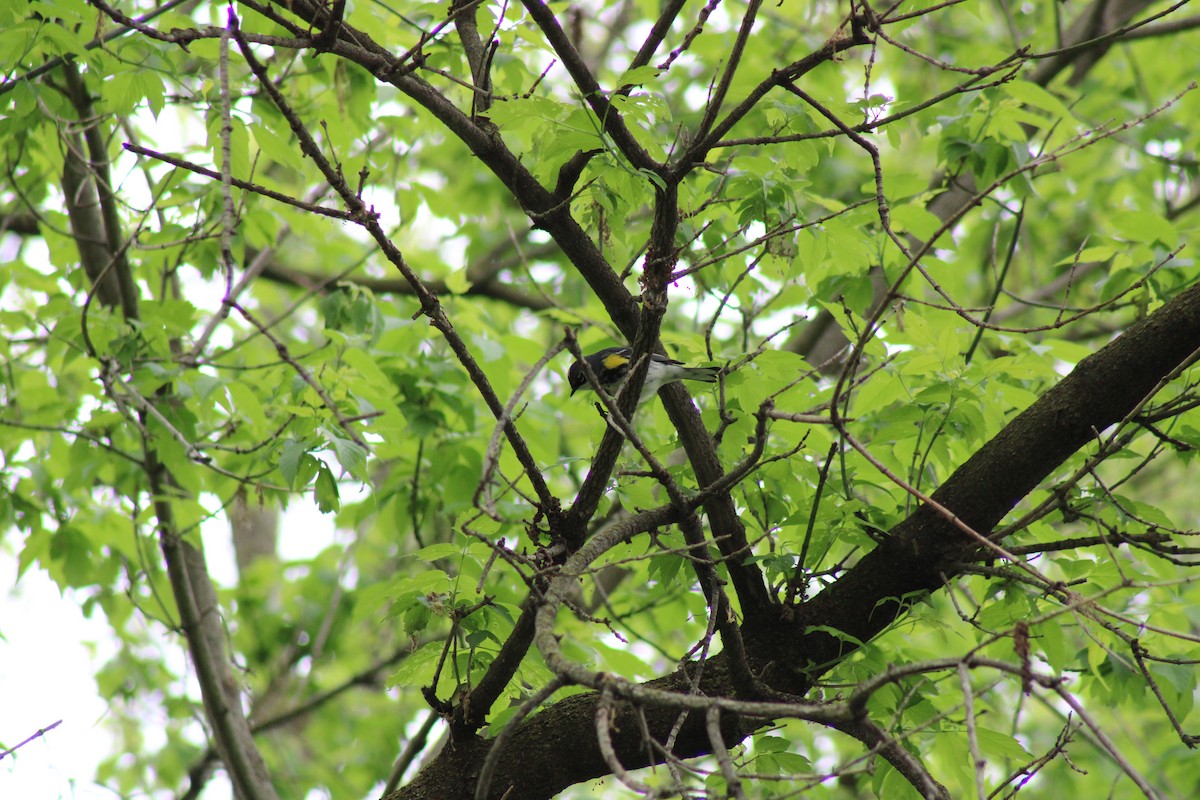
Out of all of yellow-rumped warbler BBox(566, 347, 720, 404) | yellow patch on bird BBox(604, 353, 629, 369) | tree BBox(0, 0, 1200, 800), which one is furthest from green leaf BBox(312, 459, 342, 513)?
yellow patch on bird BBox(604, 353, 629, 369)

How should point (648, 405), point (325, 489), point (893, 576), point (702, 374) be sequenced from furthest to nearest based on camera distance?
point (648, 405), point (702, 374), point (325, 489), point (893, 576)

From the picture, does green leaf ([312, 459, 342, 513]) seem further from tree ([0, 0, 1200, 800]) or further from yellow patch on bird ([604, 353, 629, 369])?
yellow patch on bird ([604, 353, 629, 369])

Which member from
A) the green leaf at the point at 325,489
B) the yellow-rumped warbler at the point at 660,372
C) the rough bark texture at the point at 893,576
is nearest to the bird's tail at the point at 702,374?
the yellow-rumped warbler at the point at 660,372

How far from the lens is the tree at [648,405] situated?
7.70 ft

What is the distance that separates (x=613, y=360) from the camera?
4.46 metres

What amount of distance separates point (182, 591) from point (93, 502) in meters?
0.79

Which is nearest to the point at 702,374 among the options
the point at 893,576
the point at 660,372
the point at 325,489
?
the point at 660,372

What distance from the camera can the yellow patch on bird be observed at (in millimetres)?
4242

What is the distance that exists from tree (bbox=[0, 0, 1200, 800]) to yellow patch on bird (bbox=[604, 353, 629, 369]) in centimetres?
12

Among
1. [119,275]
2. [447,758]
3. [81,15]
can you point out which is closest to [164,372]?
[119,275]

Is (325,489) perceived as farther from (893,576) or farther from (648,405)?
(648,405)

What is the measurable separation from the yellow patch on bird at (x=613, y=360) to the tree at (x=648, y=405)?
116 millimetres

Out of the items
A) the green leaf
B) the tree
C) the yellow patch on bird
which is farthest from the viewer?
the yellow patch on bird

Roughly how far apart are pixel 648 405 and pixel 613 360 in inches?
16.4
